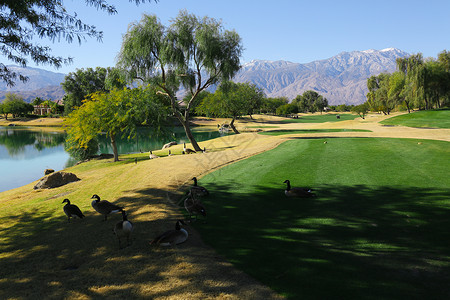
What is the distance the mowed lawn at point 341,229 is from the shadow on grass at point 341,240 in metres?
0.02

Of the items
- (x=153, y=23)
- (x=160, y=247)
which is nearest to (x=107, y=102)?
(x=153, y=23)

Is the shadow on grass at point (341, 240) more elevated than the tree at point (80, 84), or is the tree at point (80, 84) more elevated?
the tree at point (80, 84)

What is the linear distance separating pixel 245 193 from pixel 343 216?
170 inches

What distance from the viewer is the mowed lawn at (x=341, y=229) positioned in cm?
564

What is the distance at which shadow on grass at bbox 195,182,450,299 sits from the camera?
18.2 feet

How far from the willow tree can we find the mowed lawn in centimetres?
1878

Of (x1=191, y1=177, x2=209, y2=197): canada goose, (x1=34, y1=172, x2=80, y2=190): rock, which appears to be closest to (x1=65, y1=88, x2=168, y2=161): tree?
(x1=34, y1=172, x2=80, y2=190): rock

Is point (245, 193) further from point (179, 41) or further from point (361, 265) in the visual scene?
point (179, 41)

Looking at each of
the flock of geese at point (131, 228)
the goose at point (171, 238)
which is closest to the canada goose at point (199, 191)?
the flock of geese at point (131, 228)

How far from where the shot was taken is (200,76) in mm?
30797

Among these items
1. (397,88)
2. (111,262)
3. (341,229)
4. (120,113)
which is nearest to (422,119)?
(397,88)

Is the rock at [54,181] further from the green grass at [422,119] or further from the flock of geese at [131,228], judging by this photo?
the green grass at [422,119]

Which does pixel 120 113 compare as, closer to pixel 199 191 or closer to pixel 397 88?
pixel 199 191

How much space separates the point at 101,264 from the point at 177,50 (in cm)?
2627
